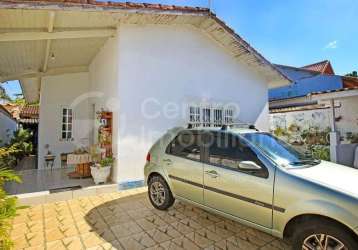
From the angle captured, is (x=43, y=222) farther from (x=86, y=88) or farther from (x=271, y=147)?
(x=86, y=88)

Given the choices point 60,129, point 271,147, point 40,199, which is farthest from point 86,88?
point 271,147

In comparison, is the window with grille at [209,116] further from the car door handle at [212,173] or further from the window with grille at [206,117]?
the car door handle at [212,173]

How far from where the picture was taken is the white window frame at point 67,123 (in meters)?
10.7

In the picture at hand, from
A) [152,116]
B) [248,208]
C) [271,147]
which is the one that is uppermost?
[152,116]

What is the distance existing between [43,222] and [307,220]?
4.67 metres

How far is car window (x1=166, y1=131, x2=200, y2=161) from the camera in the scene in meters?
4.47

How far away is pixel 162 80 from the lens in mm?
7418

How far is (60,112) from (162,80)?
19.8 feet

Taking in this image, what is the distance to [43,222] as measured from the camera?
4527 mm

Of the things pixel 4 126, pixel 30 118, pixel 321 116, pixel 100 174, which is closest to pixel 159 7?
pixel 100 174

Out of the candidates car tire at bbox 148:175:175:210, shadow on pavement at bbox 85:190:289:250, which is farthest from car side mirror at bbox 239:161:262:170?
car tire at bbox 148:175:175:210

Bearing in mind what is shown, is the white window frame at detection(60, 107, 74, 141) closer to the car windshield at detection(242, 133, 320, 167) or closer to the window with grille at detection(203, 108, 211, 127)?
the window with grille at detection(203, 108, 211, 127)

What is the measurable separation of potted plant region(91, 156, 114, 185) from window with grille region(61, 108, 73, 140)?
514 centimetres

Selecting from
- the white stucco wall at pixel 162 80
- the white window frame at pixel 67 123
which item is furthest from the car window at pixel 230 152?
the white window frame at pixel 67 123
